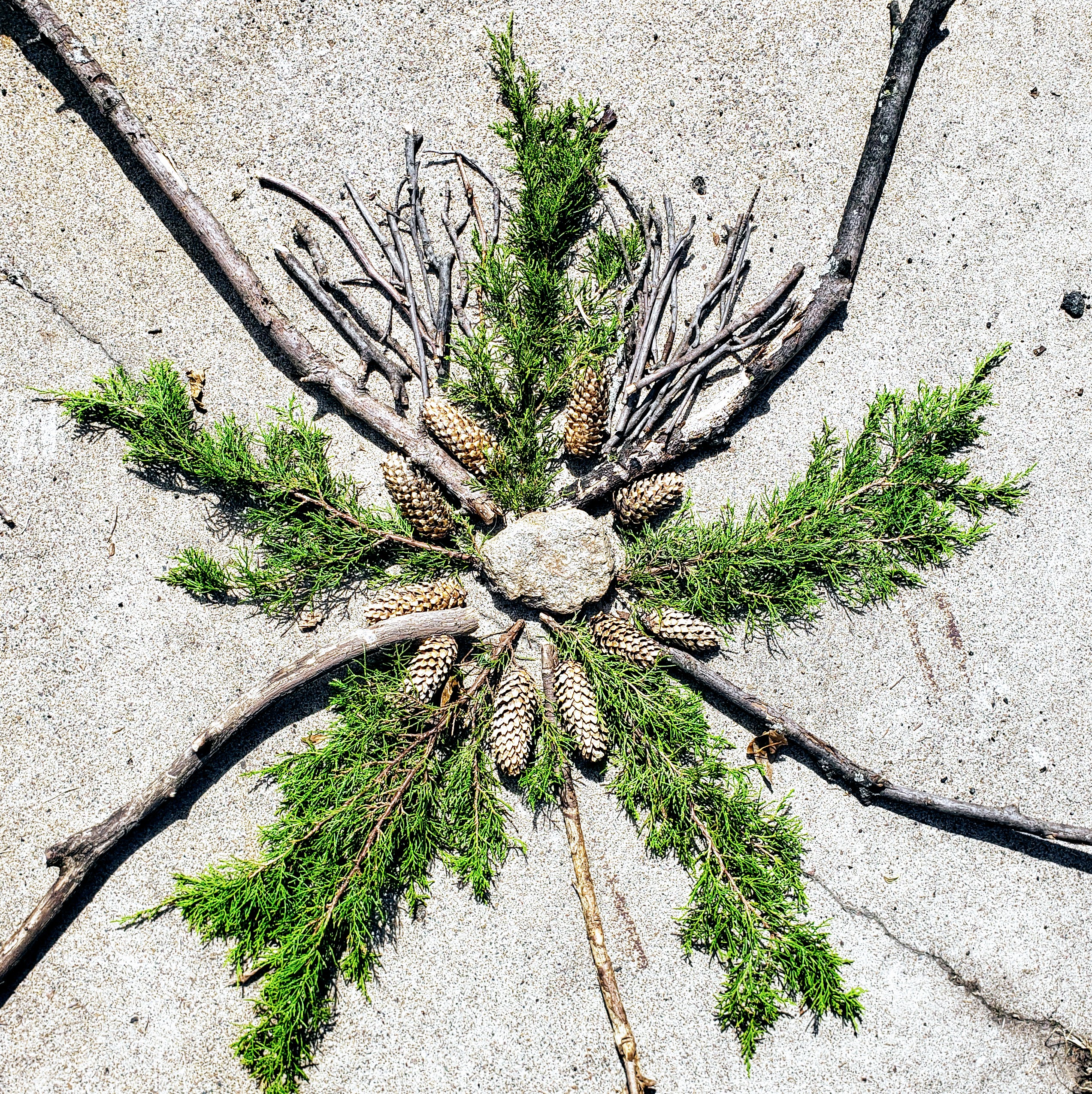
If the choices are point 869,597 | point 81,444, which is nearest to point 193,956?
point 81,444

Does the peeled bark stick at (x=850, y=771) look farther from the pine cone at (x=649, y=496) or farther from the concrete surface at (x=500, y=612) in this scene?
the pine cone at (x=649, y=496)

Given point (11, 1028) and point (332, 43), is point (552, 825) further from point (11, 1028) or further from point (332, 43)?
point (332, 43)

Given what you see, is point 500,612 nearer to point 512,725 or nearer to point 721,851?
point 512,725

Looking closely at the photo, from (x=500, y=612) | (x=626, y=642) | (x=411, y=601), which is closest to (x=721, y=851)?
(x=626, y=642)

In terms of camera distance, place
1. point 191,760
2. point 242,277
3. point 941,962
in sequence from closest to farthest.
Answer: point 191,760
point 242,277
point 941,962

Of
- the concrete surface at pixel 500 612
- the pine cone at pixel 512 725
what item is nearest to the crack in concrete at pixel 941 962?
the concrete surface at pixel 500 612
